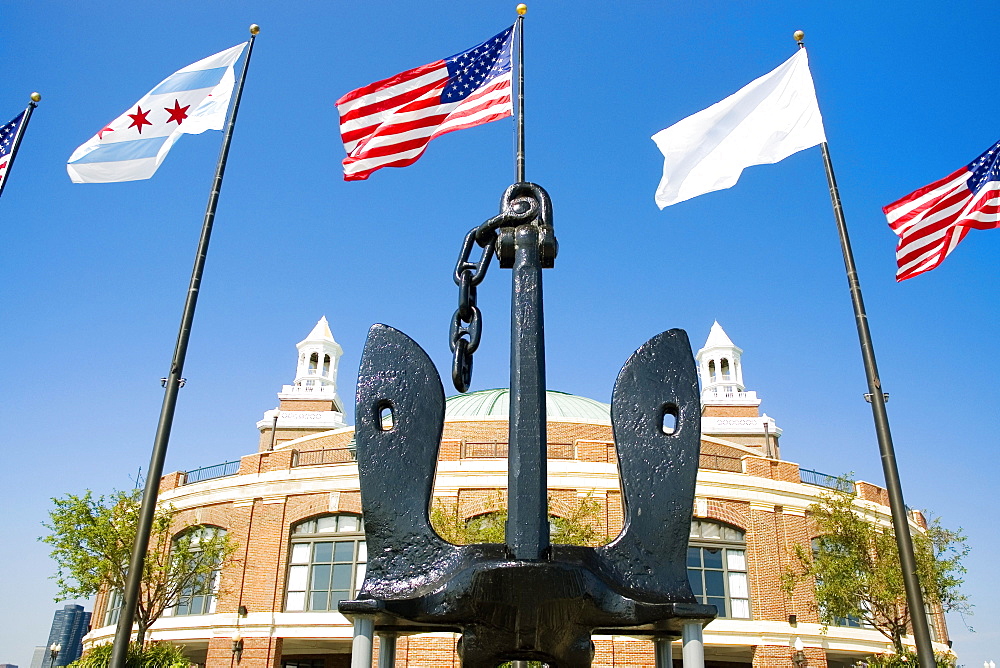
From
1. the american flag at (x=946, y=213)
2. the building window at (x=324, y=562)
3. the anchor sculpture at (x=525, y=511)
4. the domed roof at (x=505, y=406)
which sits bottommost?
the anchor sculpture at (x=525, y=511)

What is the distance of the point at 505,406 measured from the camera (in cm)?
3125

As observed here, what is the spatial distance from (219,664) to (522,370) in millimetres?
21956

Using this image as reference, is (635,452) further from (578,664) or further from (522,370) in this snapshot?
(578,664)

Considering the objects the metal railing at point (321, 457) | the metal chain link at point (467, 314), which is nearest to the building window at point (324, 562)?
the metal railing at point (321, 457)

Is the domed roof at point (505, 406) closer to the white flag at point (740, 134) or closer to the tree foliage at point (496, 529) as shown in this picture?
the tree foliage at point (496, 529)

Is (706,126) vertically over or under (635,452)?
over

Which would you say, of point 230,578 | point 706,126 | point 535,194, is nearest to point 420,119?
point 706,126

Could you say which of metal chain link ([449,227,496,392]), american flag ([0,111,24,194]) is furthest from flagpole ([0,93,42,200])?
metal chain link ([449,227,496,392])

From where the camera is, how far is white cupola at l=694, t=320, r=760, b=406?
5072 centimetres

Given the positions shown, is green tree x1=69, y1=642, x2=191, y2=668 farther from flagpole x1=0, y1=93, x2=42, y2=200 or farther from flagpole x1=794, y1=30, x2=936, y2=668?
flagpole x1=794, y1=30, x2=936, y2=668

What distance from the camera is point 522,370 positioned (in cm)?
413

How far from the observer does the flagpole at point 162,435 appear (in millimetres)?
8758

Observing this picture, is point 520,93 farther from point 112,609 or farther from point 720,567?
point 112,609

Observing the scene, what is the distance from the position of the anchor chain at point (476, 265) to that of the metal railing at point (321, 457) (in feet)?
68.6
